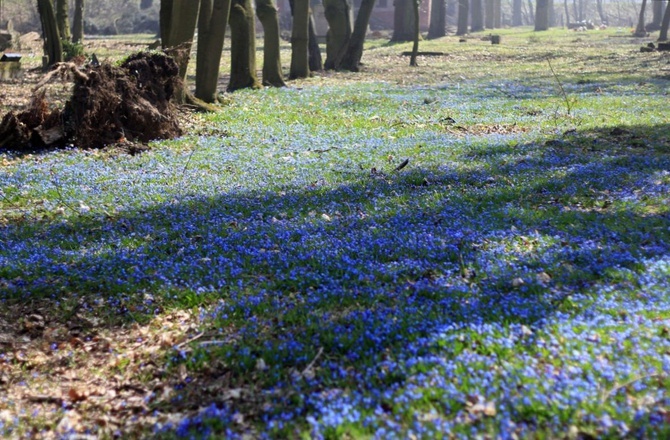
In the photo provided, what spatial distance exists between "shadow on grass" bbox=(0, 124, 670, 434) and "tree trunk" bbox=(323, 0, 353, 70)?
18.1 meters

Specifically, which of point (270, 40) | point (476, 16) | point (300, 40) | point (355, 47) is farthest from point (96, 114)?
point (476, 16)

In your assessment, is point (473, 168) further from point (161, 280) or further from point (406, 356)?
point (406, 356)

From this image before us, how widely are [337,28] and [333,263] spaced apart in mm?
21285

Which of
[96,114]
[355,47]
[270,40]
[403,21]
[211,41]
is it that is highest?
[403,21]

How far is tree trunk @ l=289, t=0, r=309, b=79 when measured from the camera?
2114 cm

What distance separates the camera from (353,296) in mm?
5250

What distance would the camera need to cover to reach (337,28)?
26.0 metres

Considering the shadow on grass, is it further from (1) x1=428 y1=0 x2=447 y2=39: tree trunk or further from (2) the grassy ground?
(1) x1=428 y1=0 x2=447 y2=39: tree trunk

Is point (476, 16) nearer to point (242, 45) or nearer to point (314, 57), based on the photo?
point (314, 57)

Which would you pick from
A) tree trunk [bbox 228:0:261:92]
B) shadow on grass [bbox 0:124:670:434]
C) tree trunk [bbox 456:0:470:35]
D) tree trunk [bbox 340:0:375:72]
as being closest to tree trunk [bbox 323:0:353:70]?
tree trunk [bbox 340:0:375:72]

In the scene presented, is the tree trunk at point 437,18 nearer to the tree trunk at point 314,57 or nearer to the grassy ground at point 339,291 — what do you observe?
the tree trunk at point 314,57

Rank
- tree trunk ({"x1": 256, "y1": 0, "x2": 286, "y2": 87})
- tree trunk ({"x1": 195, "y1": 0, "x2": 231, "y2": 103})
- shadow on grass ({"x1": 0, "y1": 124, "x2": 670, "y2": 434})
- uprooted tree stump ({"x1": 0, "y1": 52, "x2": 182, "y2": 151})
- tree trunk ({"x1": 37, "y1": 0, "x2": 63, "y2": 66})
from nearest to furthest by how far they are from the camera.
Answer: shadow on grass ({"x1": 0, "y1": 124, "x2": 670, "y2": 434}), uprooted tree stump ({"x1": 0, "y1": 52, "x2": 182, "y2": 151}), tree trunk ({"x1": 195, "y1": 0, "x2": 231, "y2": 103}), tree trunk ({"x1": 256, "y1": 0, "x2": 286, "y2": 87}), tree trunk ({"x1": 37, "y1": 0, "x2": 63, "y2": 66})

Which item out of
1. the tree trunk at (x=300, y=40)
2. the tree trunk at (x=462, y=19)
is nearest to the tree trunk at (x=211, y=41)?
the tree trunk at (x=300, y=40)

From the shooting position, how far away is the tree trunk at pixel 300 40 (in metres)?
21.1
